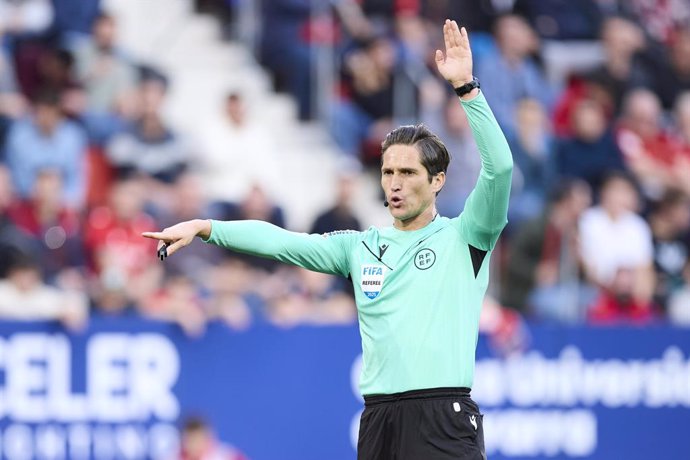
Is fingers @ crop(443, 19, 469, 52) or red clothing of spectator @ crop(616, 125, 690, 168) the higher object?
red clothing of spectator @ crop(616, 125, 690, 168)

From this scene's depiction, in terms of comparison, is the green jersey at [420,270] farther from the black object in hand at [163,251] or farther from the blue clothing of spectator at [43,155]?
the blue clothing of spectator at [43,155]

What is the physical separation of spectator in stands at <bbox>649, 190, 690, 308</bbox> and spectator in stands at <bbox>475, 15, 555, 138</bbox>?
64.1 inches

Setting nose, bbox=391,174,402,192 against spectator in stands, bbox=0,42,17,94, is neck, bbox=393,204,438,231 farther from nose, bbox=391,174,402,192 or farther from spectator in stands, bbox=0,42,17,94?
spectator in stands, bbox=0,42,17,94

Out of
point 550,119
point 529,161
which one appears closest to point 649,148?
point 550,119

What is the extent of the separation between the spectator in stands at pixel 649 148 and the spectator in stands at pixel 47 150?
555 cm

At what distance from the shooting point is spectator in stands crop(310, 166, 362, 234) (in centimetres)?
1269

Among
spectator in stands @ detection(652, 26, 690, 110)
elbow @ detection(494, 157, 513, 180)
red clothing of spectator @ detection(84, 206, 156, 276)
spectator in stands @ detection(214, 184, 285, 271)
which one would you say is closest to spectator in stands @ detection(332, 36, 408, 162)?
spectator in stands @ detection(214, 184, 285, 271)

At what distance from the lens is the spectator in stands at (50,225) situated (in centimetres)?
1177

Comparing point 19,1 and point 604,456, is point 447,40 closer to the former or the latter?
point 604,456

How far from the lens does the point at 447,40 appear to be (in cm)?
632

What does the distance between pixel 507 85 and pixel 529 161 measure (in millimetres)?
1025

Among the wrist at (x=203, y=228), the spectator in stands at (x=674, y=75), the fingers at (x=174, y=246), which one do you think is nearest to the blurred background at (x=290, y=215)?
the spectator in stands at (x=674, y=75)

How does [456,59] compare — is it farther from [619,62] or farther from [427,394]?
[619,62]

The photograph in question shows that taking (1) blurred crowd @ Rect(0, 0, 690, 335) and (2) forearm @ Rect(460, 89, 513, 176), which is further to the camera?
(1) blurred crowd @ Rect(0, 0, 690, 335)
